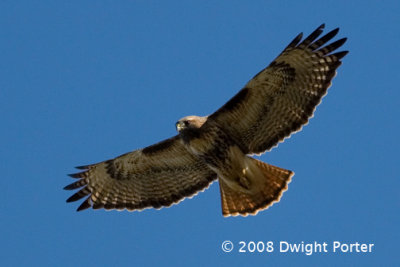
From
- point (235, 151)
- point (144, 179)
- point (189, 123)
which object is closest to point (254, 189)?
point (235, 151)

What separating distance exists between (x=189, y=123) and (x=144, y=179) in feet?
5.93

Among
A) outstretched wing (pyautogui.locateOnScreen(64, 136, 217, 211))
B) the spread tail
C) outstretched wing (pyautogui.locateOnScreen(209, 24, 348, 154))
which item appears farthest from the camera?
outstretched wing (pyautogui.locateOnScreen(64, 136, 217, 211))

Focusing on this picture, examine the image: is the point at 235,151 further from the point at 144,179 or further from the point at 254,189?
the point at 144,179

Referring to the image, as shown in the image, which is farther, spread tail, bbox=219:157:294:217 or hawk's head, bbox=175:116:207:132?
spread tail, bbox=219:157:294:217

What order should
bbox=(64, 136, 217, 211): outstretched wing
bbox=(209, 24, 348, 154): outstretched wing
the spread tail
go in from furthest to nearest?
bbox=(64, 136, 217, 211): outstretched wing
the spread tail
bbox=(209, 24, 348, 154): outstretched wing

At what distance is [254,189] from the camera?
13250 millimetres

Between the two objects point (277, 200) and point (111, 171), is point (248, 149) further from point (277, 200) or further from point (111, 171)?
point (111, 171)

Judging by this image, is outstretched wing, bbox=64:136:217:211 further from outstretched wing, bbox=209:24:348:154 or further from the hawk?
outstretched wing, bbox=209:24:348:154

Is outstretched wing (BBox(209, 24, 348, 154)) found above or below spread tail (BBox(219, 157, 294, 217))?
above

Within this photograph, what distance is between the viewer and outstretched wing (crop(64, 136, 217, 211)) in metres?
13.7

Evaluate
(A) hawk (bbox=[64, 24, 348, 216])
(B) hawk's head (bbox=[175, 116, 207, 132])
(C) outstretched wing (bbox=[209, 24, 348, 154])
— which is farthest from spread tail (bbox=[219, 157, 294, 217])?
(B) hawk's head (bbox=[175, 116, 207, 132])

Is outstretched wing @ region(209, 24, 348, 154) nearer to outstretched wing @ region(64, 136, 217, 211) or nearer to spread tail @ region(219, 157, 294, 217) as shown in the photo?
spread tail @ region(219, 157, 294, 217)

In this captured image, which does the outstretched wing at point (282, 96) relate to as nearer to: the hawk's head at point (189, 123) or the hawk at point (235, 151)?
the hawk at point (235, 151)

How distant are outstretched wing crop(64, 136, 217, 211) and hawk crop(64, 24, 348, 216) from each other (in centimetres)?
2
